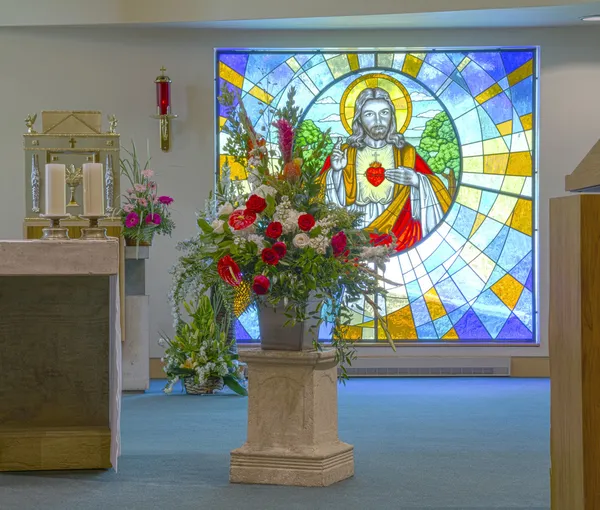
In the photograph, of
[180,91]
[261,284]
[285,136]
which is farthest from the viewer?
[180,91]

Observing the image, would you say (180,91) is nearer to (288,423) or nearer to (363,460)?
(363,460)

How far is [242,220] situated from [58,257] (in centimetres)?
76

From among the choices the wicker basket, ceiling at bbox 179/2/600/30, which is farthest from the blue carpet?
ceiling at bbox 179/2/600/30

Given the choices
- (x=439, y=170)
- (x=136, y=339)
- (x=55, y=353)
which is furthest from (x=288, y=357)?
(x=439, y=170)

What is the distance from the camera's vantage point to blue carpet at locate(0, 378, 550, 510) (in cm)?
396

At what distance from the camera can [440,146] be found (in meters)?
8.19

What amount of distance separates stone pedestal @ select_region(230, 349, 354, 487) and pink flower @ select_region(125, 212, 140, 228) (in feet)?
9.97

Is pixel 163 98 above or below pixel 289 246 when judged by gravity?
above

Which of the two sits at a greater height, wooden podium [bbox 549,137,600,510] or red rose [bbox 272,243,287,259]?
red rose [bbox 272,243,287,259]

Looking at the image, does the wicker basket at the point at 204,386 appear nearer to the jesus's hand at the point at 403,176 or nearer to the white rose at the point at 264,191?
the jesus's hand at the point at 403,176

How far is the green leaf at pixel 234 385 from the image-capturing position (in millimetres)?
6957

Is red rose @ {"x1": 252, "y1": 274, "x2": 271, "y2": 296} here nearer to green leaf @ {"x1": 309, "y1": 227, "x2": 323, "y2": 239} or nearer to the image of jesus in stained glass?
green leaf @ {"x1": 309, "y1": 227, "x2": 323, "y2": 239}

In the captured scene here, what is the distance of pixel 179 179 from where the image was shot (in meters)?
8.10

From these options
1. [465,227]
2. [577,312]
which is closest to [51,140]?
[465,227]
